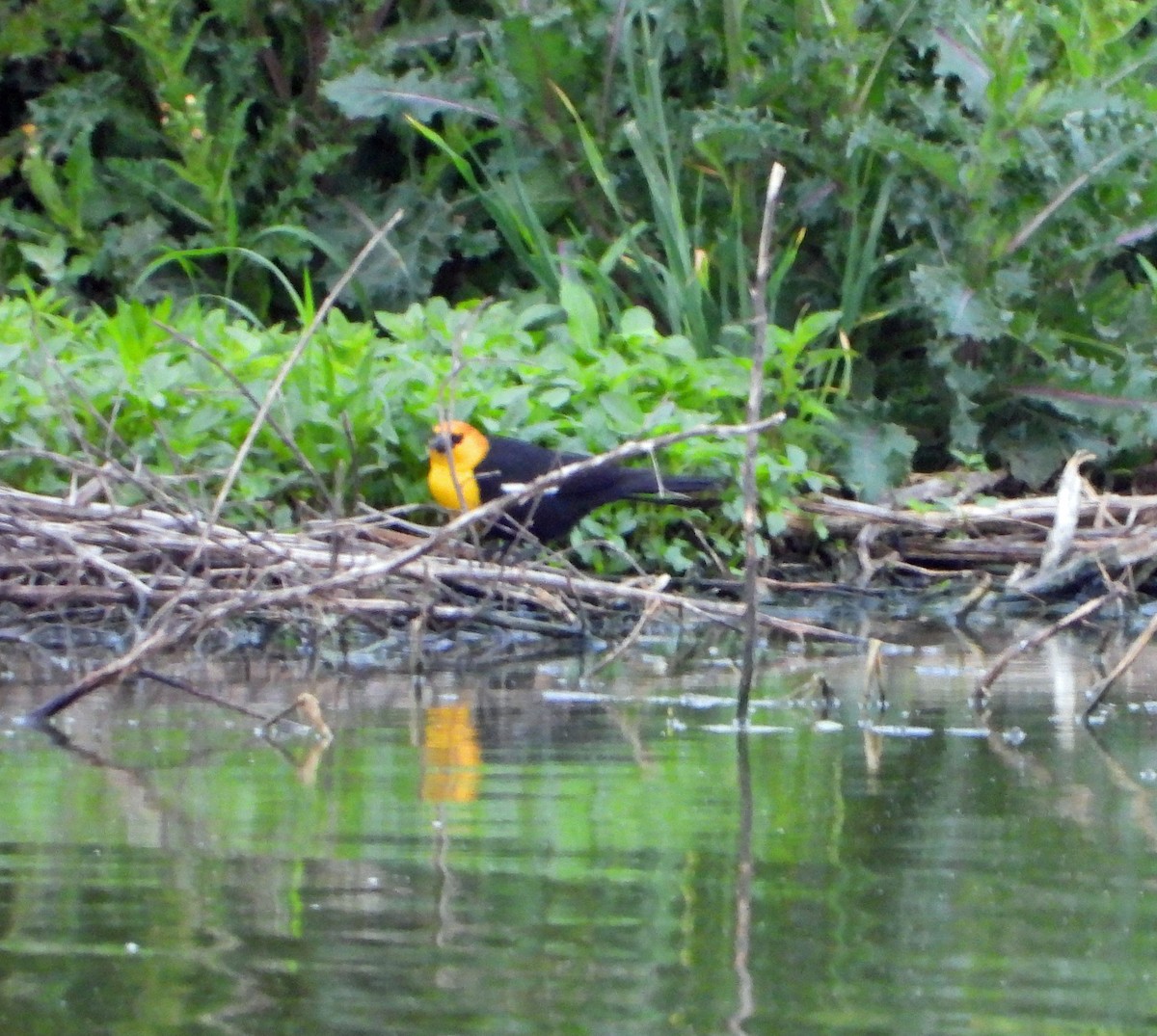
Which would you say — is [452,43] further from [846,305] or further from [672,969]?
[672,969]

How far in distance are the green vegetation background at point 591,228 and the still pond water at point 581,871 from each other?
2128mm

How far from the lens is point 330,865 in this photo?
249cm

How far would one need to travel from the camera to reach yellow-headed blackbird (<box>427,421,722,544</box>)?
570cm

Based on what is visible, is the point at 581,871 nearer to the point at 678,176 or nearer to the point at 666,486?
the point at 666,486

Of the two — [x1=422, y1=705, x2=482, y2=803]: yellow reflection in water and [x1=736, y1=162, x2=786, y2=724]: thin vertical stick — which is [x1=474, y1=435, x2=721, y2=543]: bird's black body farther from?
[x1=736, y1=162, x2=786, y2=724]: thin vertical stick

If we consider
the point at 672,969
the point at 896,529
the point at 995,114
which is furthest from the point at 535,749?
the point at 995,114

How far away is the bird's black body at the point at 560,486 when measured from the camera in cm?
569

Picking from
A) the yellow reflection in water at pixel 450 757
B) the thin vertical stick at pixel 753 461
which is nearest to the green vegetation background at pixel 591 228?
the yellow reflection in water at pixel 450 757

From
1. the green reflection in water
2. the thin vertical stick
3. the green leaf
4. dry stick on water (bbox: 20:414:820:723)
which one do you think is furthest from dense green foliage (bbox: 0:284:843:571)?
the green reflection in water

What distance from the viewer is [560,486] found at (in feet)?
18.4

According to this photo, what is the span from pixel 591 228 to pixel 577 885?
5612 millimetres

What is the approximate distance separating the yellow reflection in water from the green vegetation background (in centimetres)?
174

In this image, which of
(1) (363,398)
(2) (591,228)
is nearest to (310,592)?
(1) (363,398)

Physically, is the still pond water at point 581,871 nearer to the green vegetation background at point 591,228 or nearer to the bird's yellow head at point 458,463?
the bird's yellow head at point 458,463
